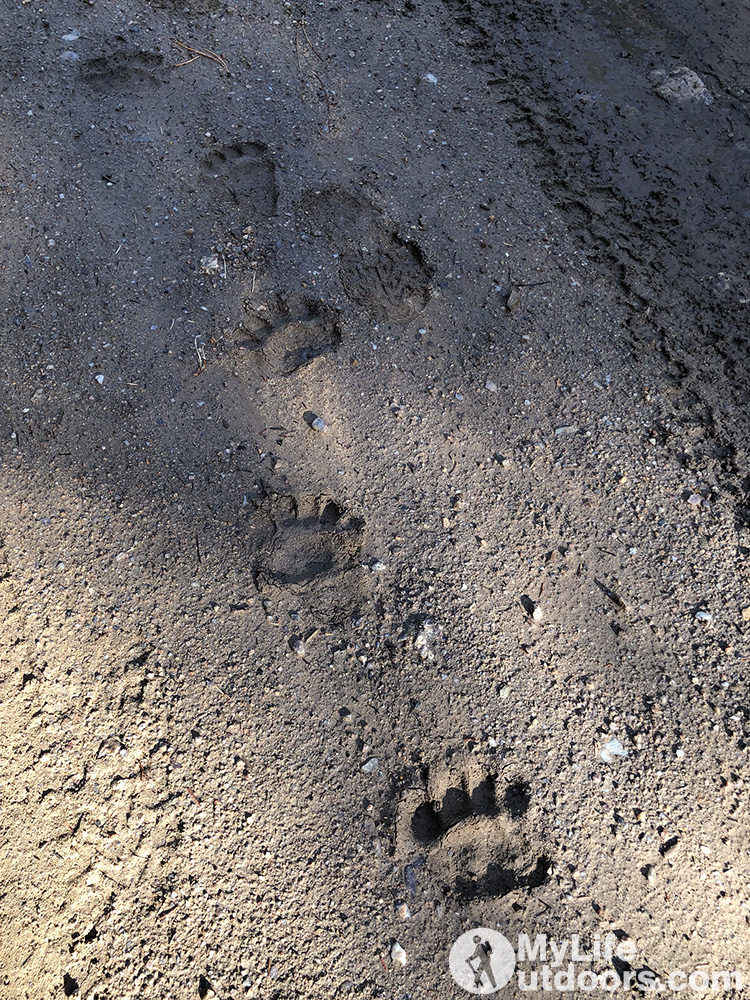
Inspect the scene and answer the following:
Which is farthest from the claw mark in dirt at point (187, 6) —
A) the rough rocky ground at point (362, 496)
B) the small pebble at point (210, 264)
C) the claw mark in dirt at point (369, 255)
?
the small pebble at point (210, 264)

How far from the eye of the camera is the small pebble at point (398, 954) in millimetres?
1667

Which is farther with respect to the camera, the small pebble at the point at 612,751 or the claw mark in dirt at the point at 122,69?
the claw mark in dirt at the point at 122,69

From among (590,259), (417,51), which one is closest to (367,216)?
(590,259)

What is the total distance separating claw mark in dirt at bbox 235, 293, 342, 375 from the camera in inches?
95.7

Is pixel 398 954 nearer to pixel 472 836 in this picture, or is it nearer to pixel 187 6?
pixel 472 836

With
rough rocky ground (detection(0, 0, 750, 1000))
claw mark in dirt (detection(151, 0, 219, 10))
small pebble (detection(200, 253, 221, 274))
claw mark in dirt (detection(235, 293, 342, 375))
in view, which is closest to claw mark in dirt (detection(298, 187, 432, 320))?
rough rocky ground (detection(0, 0, 750, 1000))

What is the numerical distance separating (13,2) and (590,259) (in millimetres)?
3091

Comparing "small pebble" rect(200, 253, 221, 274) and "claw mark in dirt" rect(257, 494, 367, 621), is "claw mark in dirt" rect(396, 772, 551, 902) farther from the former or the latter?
"small pebble" rect(200, 253, 221, 274)

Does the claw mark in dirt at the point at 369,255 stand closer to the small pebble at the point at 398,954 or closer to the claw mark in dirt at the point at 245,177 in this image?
the claw mark in dirt at the point at 245,177

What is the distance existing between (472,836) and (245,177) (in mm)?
2696

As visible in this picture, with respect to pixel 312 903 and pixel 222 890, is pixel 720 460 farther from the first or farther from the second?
pixel 222 890

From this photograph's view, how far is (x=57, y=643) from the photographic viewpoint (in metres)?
1.96

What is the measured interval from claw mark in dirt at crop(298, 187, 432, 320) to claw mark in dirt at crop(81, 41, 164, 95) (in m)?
1.10

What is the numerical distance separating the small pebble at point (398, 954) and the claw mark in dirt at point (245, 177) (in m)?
2.61
